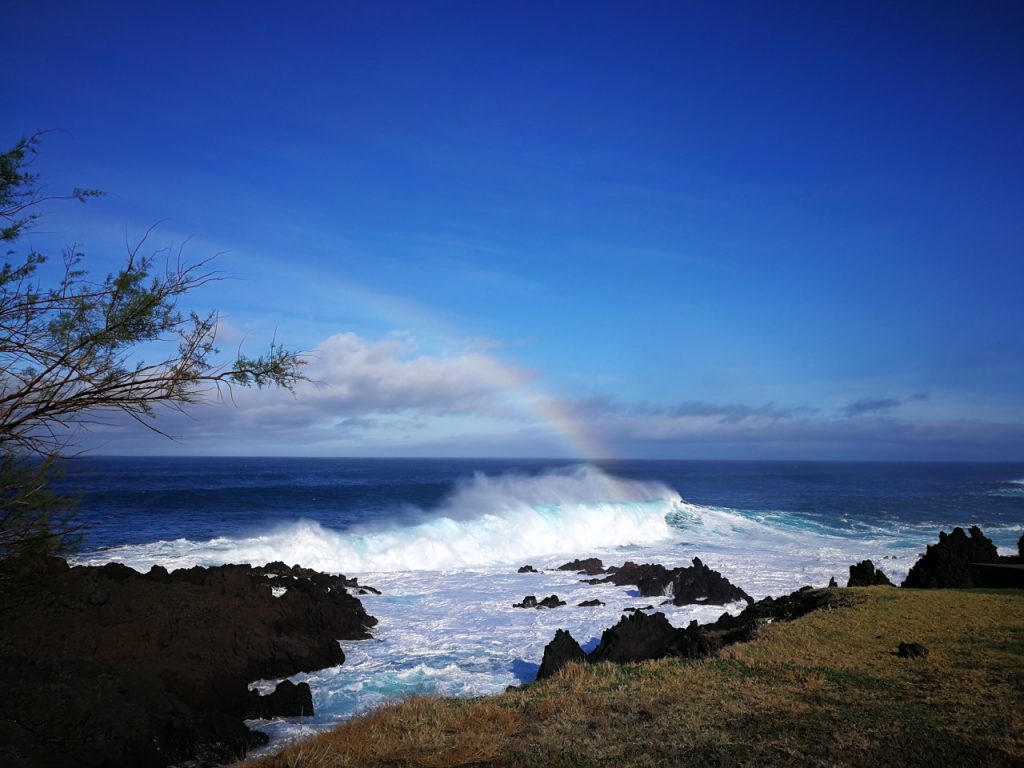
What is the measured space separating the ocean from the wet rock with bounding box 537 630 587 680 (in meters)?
2.11

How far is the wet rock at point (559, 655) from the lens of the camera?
39.5 ft

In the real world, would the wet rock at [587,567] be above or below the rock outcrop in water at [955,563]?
below

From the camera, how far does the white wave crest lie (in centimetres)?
3188

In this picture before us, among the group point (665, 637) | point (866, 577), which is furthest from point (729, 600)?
point (665, 637)

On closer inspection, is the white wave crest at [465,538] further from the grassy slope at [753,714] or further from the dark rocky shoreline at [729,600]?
the grassy slope at [753,714]

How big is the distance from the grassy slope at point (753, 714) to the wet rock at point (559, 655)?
1.97 metres

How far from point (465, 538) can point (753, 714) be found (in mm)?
31114

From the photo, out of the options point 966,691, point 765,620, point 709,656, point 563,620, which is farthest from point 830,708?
point 563,620

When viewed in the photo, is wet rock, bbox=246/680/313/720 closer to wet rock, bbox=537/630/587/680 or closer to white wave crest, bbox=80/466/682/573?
wet rock, bbox=537/630/587/680

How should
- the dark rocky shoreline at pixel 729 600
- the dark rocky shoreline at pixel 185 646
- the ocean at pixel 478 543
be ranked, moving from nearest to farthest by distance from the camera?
1. the dark rocky shoreline at pixel 185 646
2. the dark rocky shoreline at pixel 729 600
3. the ocean at pixel 478 543

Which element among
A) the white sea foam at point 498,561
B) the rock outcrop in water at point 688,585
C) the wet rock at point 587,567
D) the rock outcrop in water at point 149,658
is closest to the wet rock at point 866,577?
the rock outcrop in water at point 688,585

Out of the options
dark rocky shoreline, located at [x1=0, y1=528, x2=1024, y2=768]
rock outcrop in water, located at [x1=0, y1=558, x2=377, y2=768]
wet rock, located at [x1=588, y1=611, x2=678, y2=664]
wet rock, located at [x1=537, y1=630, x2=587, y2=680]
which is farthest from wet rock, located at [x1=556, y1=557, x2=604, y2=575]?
wet rock, located at [x1=537, y1=630, x2=587, y2=680]

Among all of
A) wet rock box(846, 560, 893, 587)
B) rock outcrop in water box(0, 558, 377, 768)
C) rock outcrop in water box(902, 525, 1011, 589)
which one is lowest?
rock outcrop in water box(0, 558, 377, 768)

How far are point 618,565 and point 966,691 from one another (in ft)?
80.9
